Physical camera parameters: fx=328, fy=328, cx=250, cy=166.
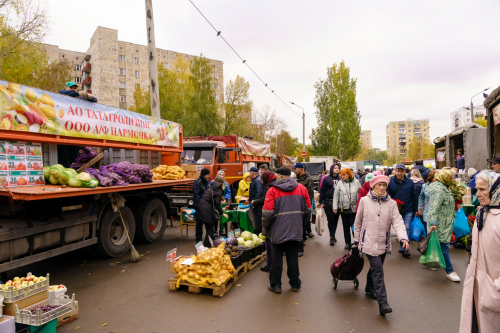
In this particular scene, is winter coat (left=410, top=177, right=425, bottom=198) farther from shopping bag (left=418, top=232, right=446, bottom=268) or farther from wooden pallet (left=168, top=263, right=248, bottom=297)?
wooden pallet (left=168, top=263, right=248, bottom=297)

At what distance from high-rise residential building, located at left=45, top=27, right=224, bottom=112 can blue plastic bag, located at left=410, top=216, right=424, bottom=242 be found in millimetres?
38738

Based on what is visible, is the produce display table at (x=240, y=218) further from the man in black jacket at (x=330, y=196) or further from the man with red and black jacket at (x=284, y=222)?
the man with red and black jacket at (x=284, y=222)

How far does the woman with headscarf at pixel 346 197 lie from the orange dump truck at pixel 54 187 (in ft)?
14.4

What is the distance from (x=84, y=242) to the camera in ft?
20.2

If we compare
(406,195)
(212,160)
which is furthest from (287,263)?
(212,160)

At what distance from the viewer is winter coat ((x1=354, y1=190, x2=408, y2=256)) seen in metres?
4.44

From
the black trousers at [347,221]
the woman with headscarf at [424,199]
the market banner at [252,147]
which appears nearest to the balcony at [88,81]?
the market banner at [252,147]

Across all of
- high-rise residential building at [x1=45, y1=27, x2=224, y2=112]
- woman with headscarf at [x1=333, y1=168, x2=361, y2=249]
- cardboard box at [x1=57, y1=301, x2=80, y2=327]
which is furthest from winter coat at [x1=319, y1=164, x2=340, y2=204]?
high-rise residential building at [x1=45, y1=27, x2=224, y2=112]

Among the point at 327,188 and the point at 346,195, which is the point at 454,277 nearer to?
the point at 346,195

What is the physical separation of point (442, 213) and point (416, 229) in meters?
1.80

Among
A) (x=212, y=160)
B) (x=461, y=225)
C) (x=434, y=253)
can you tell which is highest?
(x=212, y=160)

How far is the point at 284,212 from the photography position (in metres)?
5.10

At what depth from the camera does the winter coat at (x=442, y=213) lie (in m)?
5.62

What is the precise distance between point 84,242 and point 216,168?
7.25 m
